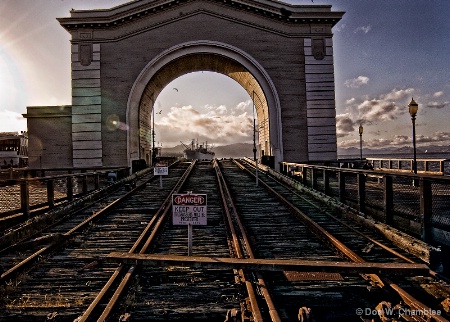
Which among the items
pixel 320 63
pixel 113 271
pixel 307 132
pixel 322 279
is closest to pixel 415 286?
pixel 322 279

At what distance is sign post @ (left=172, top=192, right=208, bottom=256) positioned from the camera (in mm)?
5449

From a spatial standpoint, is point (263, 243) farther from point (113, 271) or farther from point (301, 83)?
point (301, 83)

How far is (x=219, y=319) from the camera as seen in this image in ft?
12.0

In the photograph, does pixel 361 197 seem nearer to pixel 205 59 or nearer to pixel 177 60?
pixel 177 60

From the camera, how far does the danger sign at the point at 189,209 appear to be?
545 centimetres

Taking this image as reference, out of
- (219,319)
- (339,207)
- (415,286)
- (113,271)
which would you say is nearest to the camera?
(219,319)

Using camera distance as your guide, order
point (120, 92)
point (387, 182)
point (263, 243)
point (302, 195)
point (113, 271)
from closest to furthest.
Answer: point (113, 271), point (263, 243), point (387, 182), point (302, 195), point (120, 92)

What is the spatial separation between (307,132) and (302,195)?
11.3 metres

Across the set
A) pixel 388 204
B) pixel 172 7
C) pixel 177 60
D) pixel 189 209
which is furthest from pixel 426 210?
pixel 172 7

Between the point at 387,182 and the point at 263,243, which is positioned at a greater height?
the point at 387,182

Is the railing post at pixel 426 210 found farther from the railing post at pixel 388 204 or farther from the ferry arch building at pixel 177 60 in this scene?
the ferry arch building at pixel 177 60

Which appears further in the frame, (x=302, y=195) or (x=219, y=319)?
(x=302, y=195)

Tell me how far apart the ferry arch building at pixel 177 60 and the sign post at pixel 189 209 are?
1793 centimetres

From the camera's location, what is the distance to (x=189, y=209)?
5.50 meters
